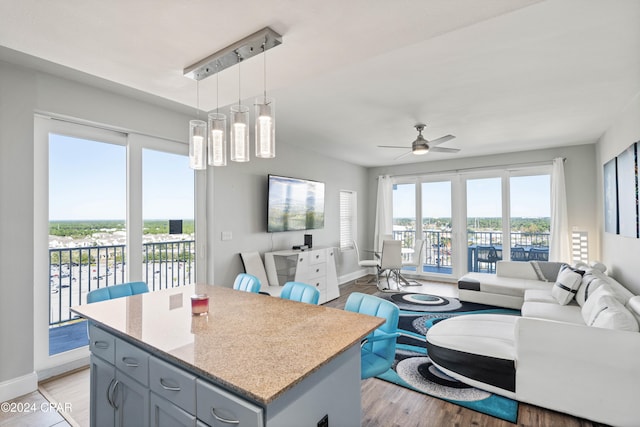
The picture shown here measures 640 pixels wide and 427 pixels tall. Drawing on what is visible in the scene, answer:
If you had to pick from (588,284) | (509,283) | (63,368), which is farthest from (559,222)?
(63,368)

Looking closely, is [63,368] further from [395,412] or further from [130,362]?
[395,412]

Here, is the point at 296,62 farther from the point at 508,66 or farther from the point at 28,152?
the point at 28,152

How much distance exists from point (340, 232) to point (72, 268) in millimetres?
4584

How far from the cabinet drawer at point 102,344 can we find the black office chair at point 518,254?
256 inches

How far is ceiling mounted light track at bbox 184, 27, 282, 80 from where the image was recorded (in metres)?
1.48

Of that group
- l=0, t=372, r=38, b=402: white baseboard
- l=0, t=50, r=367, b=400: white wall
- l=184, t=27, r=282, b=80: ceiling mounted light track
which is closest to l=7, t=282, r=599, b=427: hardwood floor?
l=0, t=372, r=38, b=402: white baseboard

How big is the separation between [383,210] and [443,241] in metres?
1.45

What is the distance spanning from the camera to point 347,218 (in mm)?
6922

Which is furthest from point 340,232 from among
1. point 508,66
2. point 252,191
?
point 508,66

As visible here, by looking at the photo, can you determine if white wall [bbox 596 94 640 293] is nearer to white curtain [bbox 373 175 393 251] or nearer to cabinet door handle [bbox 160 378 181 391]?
white curtain [bbox 373 175 393 251]

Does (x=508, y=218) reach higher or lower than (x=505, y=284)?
higher

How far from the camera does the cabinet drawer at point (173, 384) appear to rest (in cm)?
117

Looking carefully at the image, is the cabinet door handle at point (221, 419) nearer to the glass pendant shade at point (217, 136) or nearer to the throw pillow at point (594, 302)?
the glass pendant shade at point (217, 136)

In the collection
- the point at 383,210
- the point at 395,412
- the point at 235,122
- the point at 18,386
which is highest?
the point at 235,122
